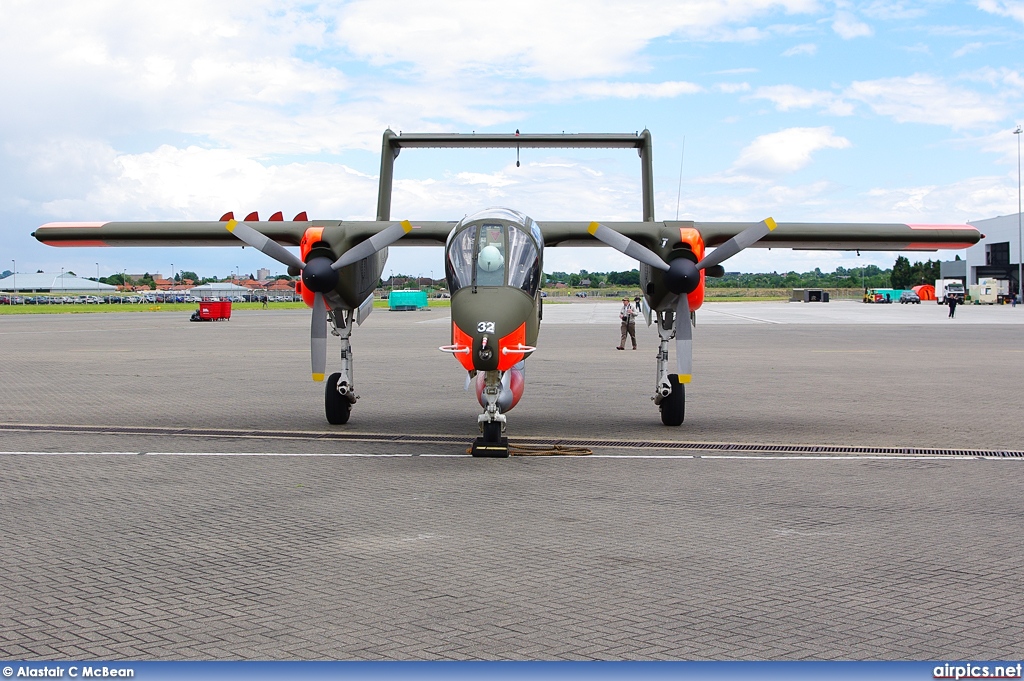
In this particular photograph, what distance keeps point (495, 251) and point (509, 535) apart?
5220mm

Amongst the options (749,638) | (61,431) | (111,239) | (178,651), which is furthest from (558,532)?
(111,239)

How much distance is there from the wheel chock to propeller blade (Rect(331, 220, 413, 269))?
12.5ft

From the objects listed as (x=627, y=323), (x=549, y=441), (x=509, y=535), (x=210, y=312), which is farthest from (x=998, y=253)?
(x=509, y=535)

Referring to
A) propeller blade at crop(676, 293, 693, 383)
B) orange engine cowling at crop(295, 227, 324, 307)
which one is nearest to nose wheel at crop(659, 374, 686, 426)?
propeller blade at crop(676, 293, 693, 383)

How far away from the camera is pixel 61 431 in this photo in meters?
13.7

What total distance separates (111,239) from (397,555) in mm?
11207

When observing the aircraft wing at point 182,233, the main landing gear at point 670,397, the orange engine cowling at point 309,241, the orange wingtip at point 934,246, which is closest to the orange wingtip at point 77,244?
the aircraft wing at point 182,233

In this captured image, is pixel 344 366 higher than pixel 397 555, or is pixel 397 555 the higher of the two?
pixel 344 366

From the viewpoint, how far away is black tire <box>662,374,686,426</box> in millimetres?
14492

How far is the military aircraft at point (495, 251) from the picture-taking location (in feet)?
38.4

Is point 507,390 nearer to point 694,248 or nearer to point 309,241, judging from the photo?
point 694,248

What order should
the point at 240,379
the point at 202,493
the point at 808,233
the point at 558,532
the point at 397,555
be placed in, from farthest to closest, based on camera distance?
the point at 240,379, the point at 808,233, the point at 202,493, the point at 558,532, the point at 397,555

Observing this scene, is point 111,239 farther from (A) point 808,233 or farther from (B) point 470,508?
(A) point 808,233

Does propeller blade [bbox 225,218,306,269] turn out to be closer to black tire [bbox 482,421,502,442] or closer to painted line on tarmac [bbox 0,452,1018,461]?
painted line on tarmac [bbox 0,452,1018,461]
